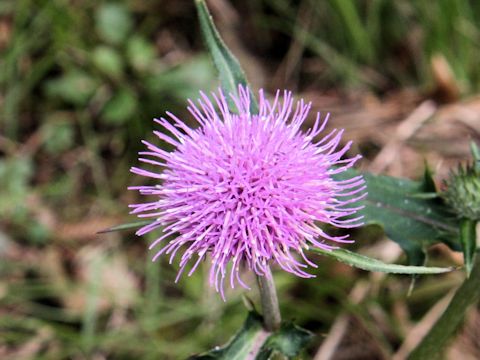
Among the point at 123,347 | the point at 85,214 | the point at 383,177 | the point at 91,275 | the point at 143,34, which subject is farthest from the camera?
the point at 143,34

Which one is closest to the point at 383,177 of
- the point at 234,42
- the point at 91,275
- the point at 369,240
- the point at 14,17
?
the point at 369,240

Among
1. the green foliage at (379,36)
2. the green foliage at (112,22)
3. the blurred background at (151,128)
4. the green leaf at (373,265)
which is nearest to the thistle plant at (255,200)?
the green leaf at (373,265)

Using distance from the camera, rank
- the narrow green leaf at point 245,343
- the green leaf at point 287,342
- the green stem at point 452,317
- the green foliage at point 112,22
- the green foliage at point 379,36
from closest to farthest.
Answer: the green leaf at point 287,342, the narrow green leaf at point 245,343, the green stem at point 452,317, the green foliage at point 379,36, the green foliage at point 112,22

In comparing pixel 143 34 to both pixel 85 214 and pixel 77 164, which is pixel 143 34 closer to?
pixel 77 164

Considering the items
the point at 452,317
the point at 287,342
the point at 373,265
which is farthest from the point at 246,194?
the point at 452,317

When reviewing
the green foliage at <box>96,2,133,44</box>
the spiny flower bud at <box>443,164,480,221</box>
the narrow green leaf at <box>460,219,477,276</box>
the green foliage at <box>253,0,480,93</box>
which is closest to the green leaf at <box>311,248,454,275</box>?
the narrow green leaf at <box>460,219,477,276</box>

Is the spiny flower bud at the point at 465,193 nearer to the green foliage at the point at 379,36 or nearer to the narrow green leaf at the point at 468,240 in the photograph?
the narrow green leaf at the point at 468,240
